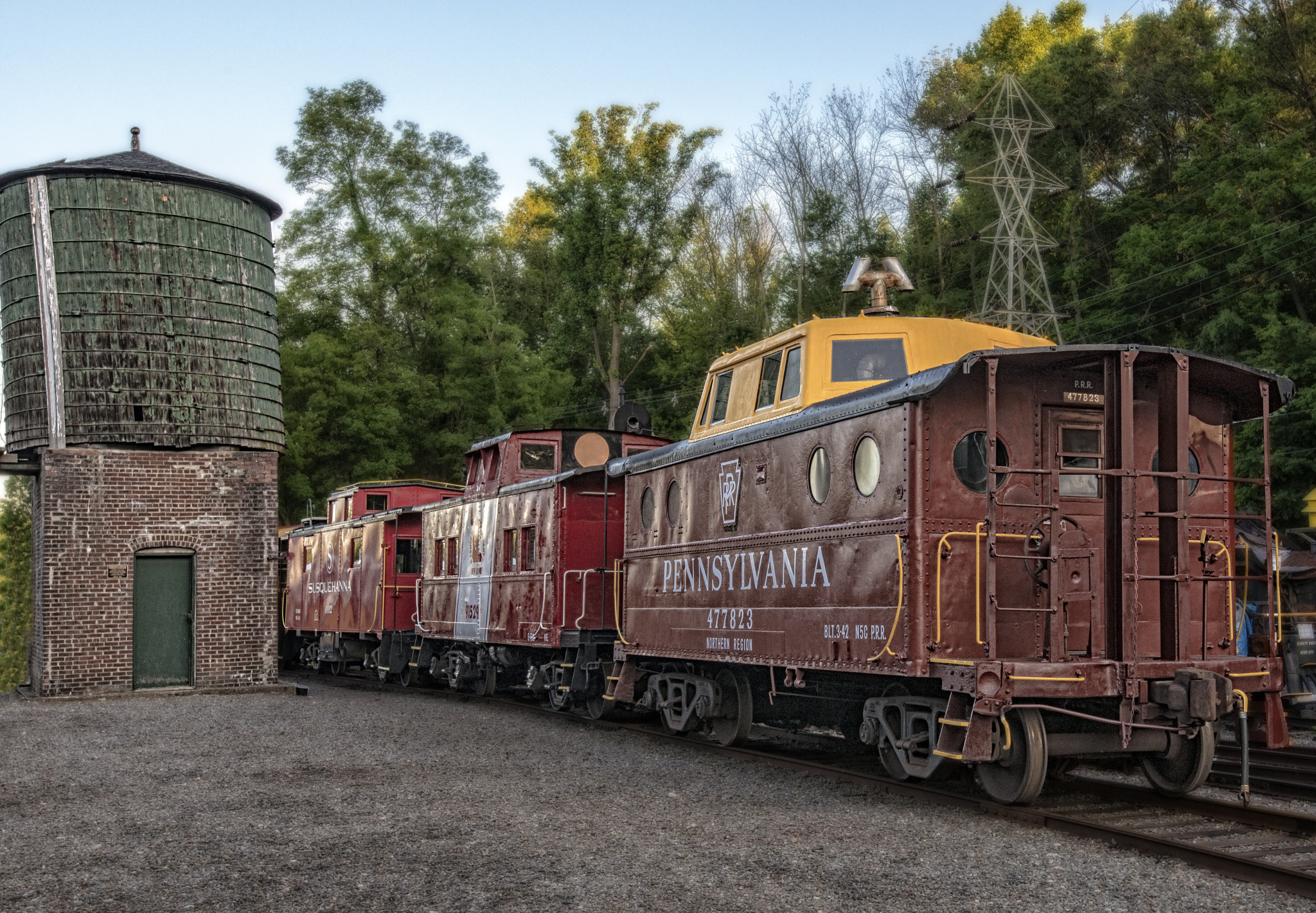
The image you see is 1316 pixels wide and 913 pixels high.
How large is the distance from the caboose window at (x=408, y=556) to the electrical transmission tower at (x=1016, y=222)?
1584cm

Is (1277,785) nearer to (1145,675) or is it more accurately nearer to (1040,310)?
(1145,675)

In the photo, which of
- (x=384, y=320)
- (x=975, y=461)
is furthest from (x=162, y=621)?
(x=384, y=320)

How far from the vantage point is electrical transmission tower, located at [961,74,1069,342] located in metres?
35.2

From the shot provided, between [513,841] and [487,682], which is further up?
[513,841]

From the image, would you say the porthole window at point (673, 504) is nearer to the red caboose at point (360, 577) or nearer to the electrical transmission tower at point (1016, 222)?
the red caboose at point (360, 577)

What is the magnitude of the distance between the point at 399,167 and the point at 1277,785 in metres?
42.8

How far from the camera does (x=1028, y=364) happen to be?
918cm

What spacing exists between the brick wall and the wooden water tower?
25 millimetres

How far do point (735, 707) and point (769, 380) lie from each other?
11.7ft

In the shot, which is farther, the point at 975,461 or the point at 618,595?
the point at 618,595

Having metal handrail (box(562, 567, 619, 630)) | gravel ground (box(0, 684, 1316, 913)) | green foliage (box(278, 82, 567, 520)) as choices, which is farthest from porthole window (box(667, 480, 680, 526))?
green foliage (box(278, 82, 567, 520))

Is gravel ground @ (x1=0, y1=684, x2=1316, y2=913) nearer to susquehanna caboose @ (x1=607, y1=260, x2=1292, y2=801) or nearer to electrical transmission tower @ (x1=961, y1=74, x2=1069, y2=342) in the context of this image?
susquehanna caboose @ (x1=607, y1=260, x2=1292, y2=801)

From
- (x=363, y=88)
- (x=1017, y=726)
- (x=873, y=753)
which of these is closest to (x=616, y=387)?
(x=363, y=88)

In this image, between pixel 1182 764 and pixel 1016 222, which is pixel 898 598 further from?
pixel 1016 222
